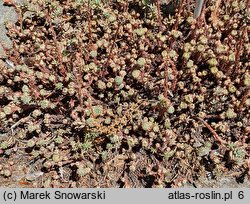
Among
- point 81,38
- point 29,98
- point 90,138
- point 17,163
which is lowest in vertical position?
point 17,163

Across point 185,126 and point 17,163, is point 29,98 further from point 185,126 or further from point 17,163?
point 185,126

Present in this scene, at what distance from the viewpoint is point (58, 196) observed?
114 inches

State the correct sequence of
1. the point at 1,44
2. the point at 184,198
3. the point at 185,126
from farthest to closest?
the point at 1,44 < the point at 185,126 < the point at 184,198

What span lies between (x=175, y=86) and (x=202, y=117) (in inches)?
13.3

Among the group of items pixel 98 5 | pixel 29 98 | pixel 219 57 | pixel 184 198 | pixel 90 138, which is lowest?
pixel 184 198

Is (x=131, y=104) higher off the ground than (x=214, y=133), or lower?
higher

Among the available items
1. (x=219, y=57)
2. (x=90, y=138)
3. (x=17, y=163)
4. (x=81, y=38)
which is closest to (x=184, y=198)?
(x=90, y=138)

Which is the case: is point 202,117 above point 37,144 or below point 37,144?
above

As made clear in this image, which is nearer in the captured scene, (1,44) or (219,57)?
(219,57)

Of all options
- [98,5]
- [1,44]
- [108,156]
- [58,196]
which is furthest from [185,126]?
[1,44]

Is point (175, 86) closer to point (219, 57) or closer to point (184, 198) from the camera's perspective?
point (219, 57)

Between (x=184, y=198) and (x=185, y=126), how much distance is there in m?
0.57

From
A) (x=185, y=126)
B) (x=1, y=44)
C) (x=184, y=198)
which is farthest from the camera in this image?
(x=1, y=44)

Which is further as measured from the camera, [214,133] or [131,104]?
[131,104]
